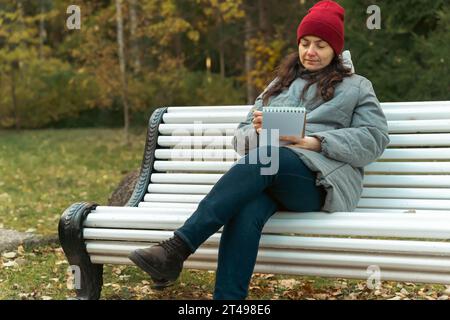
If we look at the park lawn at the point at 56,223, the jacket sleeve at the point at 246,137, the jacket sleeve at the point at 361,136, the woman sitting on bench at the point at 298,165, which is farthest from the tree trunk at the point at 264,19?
the jacket sleeve at the point at 361,136

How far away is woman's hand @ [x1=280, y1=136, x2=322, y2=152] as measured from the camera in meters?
3.42

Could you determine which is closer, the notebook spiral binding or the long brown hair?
the notebook spiral binding

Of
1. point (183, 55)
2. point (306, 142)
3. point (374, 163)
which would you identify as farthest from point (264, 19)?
point (306, 142)

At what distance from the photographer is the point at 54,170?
33.8 feet

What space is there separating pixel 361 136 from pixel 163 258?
1.08 m

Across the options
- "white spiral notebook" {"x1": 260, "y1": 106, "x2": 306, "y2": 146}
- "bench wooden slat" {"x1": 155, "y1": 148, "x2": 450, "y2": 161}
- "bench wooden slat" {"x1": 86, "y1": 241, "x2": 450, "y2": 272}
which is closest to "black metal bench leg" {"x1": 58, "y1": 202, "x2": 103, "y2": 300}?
"bench wooden slat" {"x1": 86, "y1": 241, "x2": 450, "y2": 272}

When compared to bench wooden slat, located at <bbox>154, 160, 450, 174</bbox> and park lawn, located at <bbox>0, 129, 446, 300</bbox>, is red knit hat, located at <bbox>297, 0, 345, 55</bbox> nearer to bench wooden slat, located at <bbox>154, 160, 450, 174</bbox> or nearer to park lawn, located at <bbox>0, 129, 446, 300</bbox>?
bench wooden slat, located at <bbox>154, 160, 450, 174</bbox>

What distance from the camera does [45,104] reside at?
17.8 metres

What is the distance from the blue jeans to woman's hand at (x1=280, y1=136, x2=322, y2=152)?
0.11 metres

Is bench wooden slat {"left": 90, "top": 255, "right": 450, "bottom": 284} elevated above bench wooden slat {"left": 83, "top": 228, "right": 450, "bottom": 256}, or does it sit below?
below

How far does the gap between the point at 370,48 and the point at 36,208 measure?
169 inches

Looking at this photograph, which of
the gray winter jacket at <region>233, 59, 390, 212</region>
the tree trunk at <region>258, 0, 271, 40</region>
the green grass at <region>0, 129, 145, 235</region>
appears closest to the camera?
the gray winter jacket at <region>233, 59, 390, 212</region>

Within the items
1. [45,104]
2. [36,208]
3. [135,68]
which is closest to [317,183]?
[36,208]
